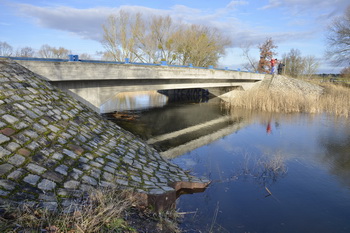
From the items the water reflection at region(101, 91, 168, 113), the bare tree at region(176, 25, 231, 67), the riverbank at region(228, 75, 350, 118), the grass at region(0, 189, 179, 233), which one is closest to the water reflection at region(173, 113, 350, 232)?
the grass at region(0, 189, 179, 233)

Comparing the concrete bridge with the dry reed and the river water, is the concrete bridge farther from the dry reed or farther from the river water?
the dry reed

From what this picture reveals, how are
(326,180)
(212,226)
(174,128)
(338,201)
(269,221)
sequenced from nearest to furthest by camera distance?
1. (212,226)
2. (269,221)
3. (338,201)
4. (326,180)
5. (174,128)

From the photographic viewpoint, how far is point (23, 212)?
2621 millimetres

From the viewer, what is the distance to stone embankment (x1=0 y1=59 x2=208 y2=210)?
348 centimetres

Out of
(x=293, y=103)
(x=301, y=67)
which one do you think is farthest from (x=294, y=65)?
(x=293, y=103)

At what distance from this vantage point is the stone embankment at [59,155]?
348 centimetres

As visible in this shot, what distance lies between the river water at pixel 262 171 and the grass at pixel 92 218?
97cm

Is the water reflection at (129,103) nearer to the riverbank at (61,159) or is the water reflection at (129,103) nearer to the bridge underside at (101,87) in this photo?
the bridge underside at (101,87)

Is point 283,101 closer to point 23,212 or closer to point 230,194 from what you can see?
point 230,194

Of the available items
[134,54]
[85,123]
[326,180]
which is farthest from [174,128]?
[134,54]

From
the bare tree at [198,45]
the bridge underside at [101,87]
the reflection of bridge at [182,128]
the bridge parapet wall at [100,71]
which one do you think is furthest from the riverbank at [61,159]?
the bare tree at [198,45]

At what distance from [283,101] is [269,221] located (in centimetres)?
1624

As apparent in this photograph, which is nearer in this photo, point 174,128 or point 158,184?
point 158,184

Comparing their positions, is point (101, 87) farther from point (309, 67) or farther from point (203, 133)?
point (309, 67)
